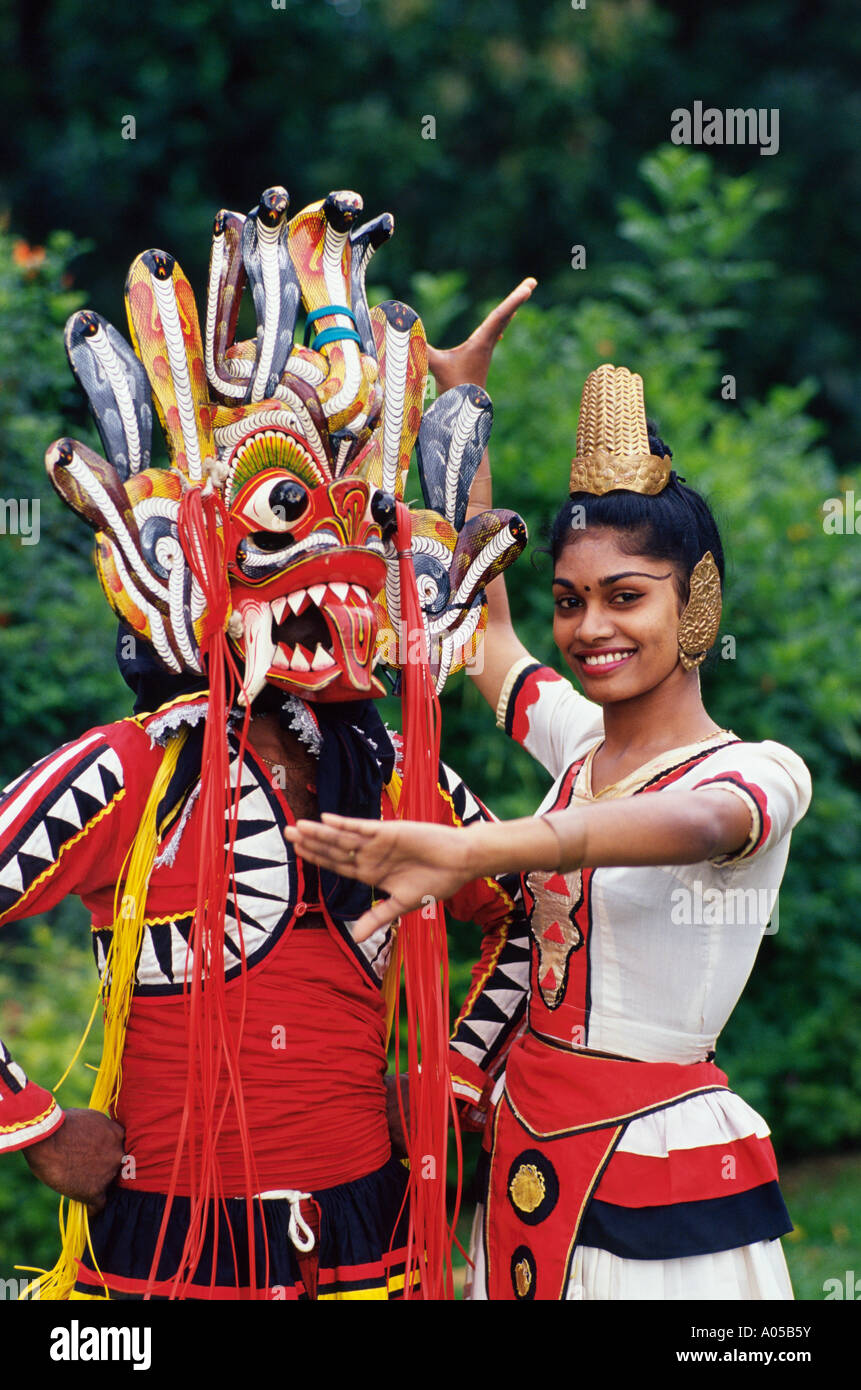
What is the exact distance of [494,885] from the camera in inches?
102

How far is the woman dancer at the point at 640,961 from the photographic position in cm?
220

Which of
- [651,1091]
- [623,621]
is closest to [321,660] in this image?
[623,621]

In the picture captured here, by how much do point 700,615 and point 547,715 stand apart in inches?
18.0

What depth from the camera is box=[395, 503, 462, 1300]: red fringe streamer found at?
2.28 m

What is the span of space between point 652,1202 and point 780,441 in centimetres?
432

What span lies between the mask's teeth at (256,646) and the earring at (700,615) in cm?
64

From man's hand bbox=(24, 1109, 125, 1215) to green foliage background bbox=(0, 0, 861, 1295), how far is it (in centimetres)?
170

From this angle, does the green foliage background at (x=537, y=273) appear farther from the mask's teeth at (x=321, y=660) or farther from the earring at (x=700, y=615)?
the mask's teeth at (x=321, y=660)

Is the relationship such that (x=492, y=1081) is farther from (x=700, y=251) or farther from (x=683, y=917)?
(x=700, y=251)

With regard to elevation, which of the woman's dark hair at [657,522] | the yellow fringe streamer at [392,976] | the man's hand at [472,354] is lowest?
the yellow fringe streamer at [392,976]

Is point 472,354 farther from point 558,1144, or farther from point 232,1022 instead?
point 558,1144

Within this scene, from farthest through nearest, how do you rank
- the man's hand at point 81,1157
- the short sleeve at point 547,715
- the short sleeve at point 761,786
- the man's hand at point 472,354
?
the man's hand at point 472,354 < the short sleeve at point 547,715 < the man's hand at point 81,1157 < the short sleeve at point 761,786

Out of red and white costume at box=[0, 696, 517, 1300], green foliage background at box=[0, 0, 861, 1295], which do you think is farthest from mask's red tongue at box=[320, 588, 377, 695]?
green foliage background at box=[0, 0, 861, 1295]

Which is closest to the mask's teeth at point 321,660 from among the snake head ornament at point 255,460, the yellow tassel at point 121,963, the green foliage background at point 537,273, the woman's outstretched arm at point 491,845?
the snake head ornament at point 255,460
